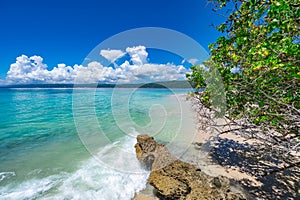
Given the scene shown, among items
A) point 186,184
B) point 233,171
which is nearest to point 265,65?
point 186,184

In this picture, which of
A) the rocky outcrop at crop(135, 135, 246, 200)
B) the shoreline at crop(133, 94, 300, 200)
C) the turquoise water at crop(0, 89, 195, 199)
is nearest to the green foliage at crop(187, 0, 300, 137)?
the shoreline at crop(133, 94, 300, 200)

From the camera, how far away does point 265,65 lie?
10.2ft

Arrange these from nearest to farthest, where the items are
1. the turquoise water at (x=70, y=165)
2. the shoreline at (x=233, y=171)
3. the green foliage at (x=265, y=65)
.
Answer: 1. the green foliage at (x=265, y=65)
2. the shoreline at (x=233, y=171)
3. the turquoise water at (x=70, y=165)

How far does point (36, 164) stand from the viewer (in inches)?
300

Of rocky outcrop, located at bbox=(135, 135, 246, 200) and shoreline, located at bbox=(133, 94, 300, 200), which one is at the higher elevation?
rocky outcrop, located at bbox=(135, 135, 246, 200)

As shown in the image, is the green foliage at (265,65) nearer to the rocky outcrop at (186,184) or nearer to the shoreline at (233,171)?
the shoreline at (233,171)

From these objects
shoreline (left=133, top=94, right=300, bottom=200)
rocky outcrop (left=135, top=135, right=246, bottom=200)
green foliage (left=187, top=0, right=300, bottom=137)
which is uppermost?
green foliage (left=187, top=0, right=300, bottom=137)

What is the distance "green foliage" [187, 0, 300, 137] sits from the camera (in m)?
2.63

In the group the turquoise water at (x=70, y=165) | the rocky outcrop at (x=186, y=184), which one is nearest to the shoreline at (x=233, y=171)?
the rocky outcrop at (x=186, y=184)

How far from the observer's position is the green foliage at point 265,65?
8.61 feet

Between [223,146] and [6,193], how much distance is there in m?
10.1

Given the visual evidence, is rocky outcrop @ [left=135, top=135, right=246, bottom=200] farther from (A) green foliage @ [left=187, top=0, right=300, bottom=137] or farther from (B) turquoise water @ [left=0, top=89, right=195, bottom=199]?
(A) green foliage @ [left=187, top=0, right=300, bottom=137]

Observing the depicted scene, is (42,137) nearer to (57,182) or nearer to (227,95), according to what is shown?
(57,182)

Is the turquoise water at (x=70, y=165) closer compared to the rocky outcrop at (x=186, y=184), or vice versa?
the rocky outcrop at (x=186, y=184)
